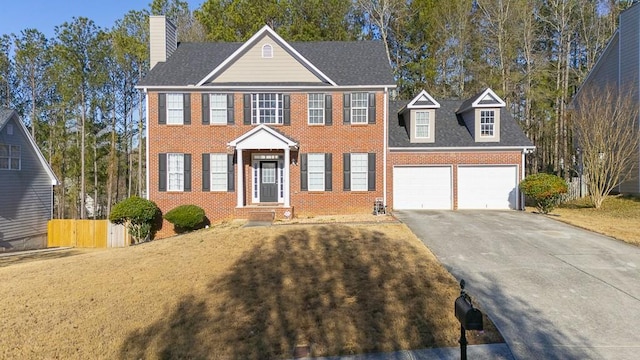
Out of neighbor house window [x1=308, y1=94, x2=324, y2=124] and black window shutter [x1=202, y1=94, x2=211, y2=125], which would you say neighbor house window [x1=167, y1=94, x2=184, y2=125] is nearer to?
black window shutter [x1=202, y1=94, x2=211, y2=125]

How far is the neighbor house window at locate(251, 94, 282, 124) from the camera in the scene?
17.7m

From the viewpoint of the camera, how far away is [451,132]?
1920 centimetres

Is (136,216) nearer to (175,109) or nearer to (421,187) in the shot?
(175,109)

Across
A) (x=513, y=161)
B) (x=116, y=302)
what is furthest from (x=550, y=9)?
(x=116, y=302)

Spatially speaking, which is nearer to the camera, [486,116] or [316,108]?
[316,108]

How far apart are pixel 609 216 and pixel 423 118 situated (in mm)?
8668

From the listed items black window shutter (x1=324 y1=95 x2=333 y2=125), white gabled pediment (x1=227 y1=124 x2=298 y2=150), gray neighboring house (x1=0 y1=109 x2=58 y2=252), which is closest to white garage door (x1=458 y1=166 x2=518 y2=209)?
black window shutter (x1=324 y1=95 x2=333 y2=125)

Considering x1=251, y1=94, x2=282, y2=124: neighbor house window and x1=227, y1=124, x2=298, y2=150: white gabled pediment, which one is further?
x1=251, y1=94, x2=282, y2=124: neighbor house window

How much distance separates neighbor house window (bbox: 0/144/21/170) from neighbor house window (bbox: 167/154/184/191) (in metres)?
8.91

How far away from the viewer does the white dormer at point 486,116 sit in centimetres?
1848

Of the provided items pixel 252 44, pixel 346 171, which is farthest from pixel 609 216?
pixel 252 44

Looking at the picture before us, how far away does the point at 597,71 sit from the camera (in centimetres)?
2434

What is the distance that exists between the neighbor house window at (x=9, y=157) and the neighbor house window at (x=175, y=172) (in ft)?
29.2

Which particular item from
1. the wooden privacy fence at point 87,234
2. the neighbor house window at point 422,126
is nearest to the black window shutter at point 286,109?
the neighbor house window at point 422,126
